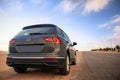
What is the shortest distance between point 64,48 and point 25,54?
144cm

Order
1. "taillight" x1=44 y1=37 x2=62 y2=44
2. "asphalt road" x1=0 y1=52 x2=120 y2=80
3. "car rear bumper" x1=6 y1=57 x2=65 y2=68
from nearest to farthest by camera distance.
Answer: "car rear bumper" x1=6 y1=57 x2=65 y2=68
"taillight" x1=44 y1=37 x2=62 y2=44
"asphalt road" x1=0 y1=52 x2=120 y2=80

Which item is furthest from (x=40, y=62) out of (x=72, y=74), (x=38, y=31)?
(x=72, y=74)

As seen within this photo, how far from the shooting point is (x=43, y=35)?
22.7 ft

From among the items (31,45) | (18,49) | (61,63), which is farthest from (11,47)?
(61,63)

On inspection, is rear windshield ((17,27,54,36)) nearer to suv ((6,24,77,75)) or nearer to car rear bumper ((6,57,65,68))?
suv ((6,24,77,75))

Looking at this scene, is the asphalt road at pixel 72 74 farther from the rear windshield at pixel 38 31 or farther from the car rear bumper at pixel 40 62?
the rear windshield at pixel 38 31

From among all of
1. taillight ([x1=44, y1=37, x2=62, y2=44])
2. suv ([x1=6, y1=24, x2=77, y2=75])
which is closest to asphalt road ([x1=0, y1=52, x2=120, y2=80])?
suv ([x1=6, y1=24, x2=77, y2=75])

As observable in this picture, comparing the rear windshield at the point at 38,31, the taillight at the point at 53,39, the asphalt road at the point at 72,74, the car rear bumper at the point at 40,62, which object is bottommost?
the asphalt road at the point at 72,74

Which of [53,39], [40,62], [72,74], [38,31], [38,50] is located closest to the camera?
[40,62]

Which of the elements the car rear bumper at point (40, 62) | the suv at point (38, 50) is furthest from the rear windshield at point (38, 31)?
the car rear bumper at point (40, 62)

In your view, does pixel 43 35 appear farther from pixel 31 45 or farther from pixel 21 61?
pixel 21 61

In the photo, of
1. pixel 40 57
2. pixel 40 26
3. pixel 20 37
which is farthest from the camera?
pixel 40 26

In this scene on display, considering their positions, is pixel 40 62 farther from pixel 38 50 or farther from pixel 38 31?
pixel 38 31

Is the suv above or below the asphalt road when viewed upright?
above
